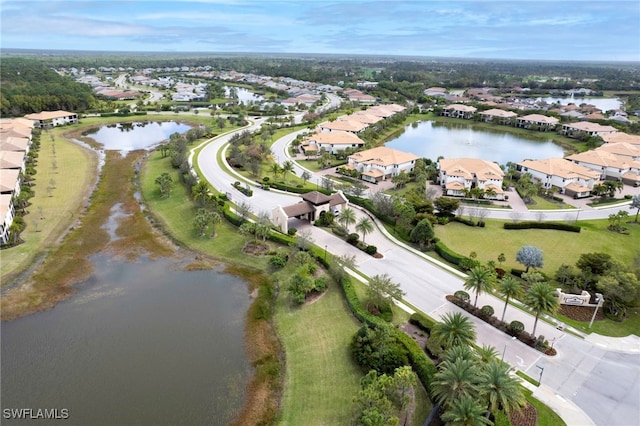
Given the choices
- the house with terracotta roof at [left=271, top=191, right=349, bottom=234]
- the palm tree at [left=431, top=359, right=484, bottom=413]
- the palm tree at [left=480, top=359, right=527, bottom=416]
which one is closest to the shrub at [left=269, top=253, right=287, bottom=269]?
the house with terracotta roof at [left=271, top=191, right=349, bottom=234]

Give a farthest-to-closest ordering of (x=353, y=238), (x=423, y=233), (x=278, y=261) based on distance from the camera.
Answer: (x=353, y=238), (x=423, y=233), (x=278, y=261)

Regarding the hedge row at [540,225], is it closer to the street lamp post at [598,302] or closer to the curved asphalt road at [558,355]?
the curved asphalt road at [558,355]

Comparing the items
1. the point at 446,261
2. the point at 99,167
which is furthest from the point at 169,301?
the point at 99,167

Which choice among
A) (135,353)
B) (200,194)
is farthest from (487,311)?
(200,194)

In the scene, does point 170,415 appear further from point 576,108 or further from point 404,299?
point 576,108

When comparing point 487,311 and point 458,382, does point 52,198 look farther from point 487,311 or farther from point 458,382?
point 458,382
